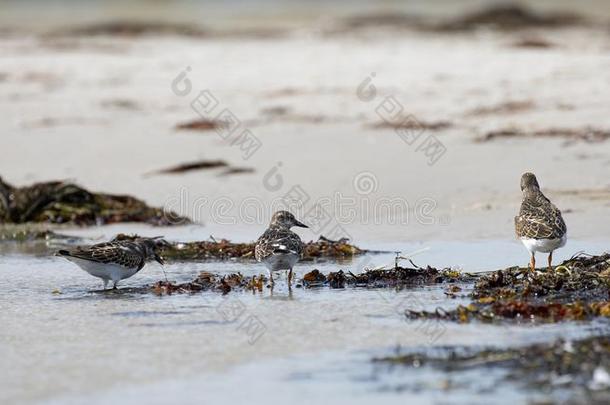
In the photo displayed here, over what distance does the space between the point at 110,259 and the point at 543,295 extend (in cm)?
323

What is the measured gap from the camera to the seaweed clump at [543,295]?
7.77 meters

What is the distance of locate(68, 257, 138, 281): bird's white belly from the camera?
30.4 ft

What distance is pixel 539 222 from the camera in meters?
9.09

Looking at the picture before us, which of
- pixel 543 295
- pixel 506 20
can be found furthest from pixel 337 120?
pixel 506 20

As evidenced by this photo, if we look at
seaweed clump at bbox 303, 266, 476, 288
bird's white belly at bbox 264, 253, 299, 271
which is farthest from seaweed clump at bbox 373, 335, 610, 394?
bird's white belly at bbox 264, 253, 299, 271

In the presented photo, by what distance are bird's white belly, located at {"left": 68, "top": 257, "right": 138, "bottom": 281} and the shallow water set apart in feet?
0.46

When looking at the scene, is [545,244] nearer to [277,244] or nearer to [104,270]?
[277,244]

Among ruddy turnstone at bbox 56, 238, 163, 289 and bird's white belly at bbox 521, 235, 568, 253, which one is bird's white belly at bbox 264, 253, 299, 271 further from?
bird's white belly at bbox 521, 235, 568, 253

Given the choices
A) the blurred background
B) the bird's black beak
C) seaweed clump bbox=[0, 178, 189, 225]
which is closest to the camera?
the bird's black beak

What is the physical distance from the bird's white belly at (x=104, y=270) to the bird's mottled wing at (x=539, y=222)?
3.06 metres

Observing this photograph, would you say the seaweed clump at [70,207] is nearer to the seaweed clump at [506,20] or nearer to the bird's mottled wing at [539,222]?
the bird's mottled wing at [539,222]

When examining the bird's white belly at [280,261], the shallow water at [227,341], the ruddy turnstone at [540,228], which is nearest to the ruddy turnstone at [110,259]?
the shallow water at [227,341]

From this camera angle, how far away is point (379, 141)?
48.7ft

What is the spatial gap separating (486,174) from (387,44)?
9.79m
